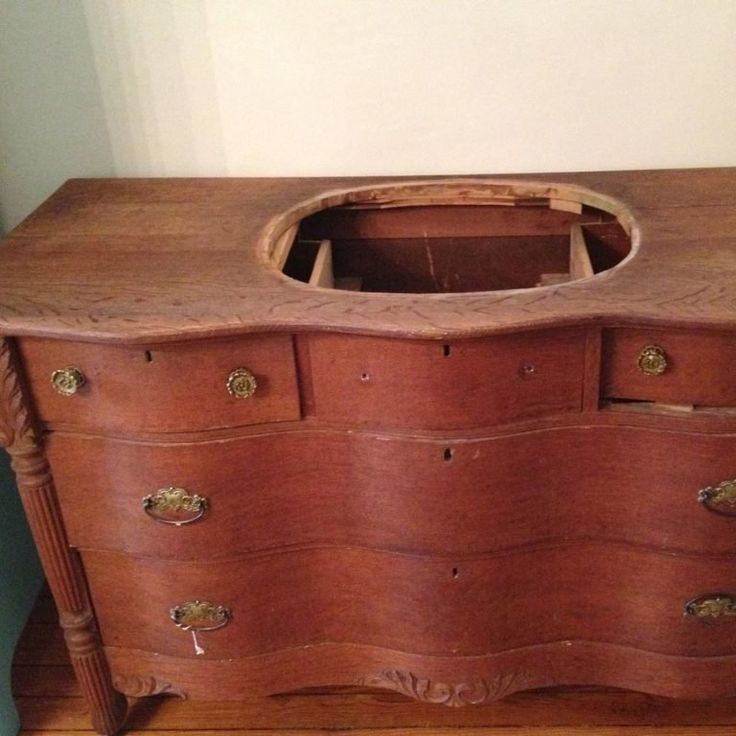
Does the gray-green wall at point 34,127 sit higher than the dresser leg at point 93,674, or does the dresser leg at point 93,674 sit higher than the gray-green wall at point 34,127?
the gray-green wall at point 34,127

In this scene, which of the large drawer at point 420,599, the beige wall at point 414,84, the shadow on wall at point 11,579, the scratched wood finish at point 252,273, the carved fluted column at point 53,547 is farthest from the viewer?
the shadow on wall at point 11,579

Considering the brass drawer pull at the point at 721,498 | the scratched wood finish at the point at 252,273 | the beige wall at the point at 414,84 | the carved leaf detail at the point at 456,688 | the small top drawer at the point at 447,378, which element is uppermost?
the beige wall at the point at 414,84

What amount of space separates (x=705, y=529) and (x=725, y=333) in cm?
32

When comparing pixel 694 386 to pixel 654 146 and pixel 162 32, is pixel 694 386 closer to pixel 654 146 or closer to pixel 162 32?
pixel 654 146

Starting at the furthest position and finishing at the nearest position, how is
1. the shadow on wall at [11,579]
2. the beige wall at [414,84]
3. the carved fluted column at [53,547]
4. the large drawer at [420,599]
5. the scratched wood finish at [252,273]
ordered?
1. the shadow on wall at [11,579]
2. the beige wall at [414,84]
3. the large drawer at [420,599]
4. the carved fluted column at [53,547]
5. the scratched wood finish at [252,273]

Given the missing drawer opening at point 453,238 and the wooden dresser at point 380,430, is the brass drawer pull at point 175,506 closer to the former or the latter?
the wooden dresser at point 380,430

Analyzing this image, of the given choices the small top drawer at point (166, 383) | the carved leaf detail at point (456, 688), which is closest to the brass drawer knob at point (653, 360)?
the small top drawer at point (166, 383)

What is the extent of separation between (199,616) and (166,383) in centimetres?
43

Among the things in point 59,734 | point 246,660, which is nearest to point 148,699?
point 59,734

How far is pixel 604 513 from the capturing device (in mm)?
1275

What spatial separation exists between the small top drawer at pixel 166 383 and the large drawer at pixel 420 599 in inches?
10.3

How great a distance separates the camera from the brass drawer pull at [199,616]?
1.37 meters

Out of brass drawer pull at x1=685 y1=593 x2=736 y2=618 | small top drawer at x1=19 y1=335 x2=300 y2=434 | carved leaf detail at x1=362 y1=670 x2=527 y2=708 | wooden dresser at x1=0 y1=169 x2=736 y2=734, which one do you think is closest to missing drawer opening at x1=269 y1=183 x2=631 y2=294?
wooden dresser at x1=0 y1=169 x2=736 y2=734

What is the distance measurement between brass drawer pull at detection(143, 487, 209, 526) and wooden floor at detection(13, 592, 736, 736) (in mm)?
522
